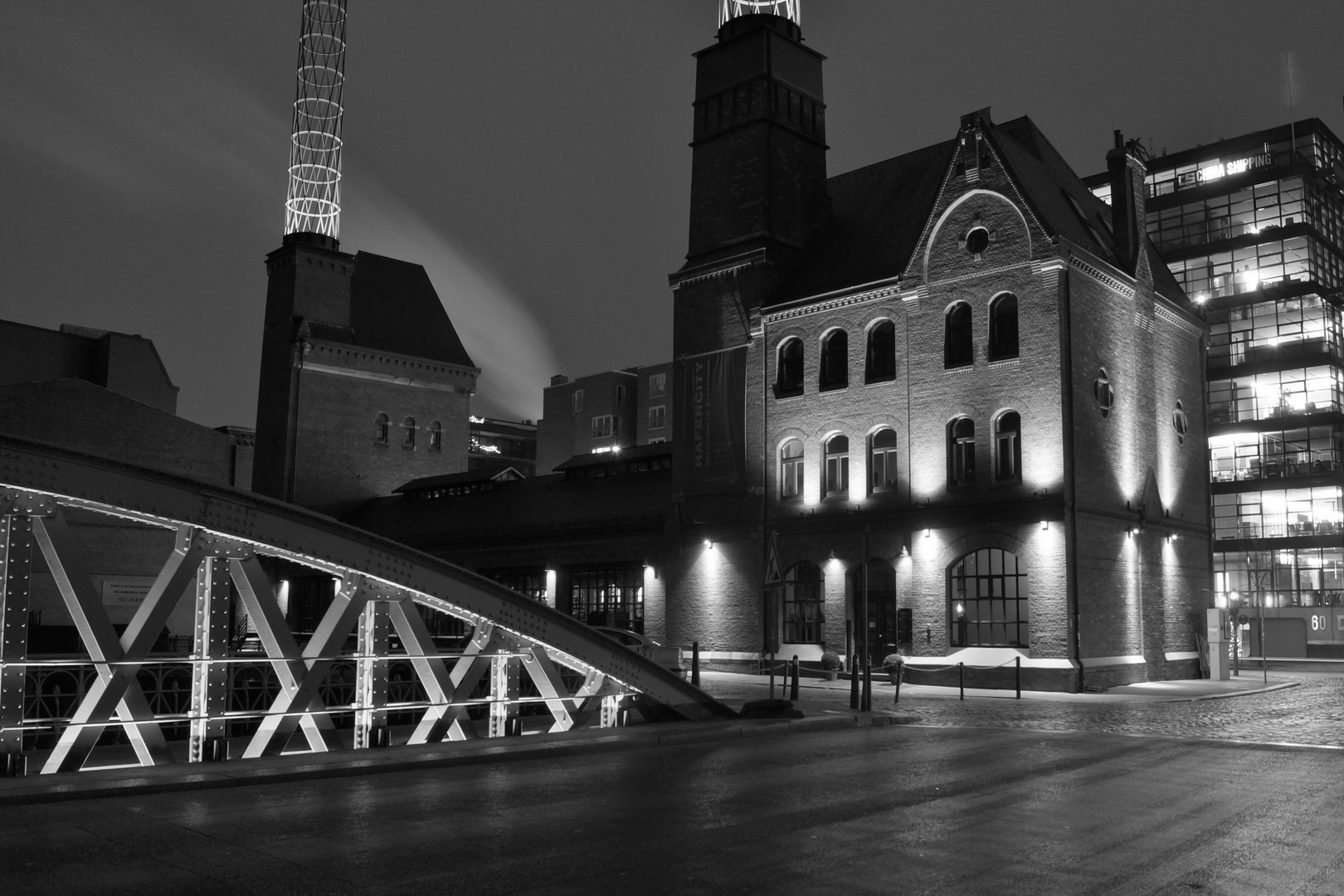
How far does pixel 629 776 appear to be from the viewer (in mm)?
12930

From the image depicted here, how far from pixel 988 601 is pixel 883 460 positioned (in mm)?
5174

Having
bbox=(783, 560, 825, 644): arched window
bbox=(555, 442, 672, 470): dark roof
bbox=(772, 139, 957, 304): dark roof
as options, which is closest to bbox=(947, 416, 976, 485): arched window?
bbox=(772, 139, 957, 304): dark roof

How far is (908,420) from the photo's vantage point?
33719 millimetres

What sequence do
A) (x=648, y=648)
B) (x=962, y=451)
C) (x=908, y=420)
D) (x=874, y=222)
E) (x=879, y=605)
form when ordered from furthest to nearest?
(x=874, y=222) → (x=879, y=605) → (x=908, y=420) → (x=962, y=451) → (x=648, y=648)

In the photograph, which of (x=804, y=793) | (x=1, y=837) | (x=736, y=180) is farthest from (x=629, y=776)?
(x=736, y=180)

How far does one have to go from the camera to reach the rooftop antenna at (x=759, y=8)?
40156mm

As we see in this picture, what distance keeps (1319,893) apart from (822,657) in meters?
26.5

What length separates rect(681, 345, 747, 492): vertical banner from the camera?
37812 mm

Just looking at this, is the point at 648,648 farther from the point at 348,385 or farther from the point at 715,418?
the point at 348,385

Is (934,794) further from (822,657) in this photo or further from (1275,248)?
(1275,248)

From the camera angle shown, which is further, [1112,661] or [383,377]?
[383,377]

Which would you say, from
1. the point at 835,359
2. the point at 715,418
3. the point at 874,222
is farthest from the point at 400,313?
the point at 835,359

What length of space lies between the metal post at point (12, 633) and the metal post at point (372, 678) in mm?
3552

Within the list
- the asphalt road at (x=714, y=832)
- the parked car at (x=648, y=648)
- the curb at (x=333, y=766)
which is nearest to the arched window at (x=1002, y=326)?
the parked car at (x=648, y=648)
